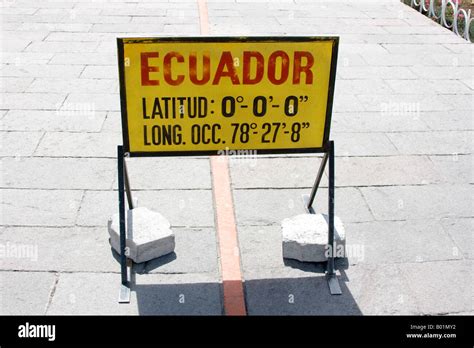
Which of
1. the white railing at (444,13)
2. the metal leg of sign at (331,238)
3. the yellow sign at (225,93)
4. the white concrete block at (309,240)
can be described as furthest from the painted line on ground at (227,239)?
the white railing at (444,13)

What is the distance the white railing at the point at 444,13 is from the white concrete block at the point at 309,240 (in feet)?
26.1

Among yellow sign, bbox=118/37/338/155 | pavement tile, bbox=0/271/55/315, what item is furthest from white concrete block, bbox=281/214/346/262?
pavement tile, bbox=0/271/55/315

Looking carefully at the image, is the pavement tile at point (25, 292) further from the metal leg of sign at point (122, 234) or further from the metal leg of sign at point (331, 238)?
the metal leg of sign at point (331, 238)

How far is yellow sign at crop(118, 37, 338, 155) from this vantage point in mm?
4398

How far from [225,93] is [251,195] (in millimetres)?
1734

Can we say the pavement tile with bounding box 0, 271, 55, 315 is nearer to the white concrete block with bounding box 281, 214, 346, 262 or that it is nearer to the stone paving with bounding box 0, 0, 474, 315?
the stone paving with bounding box 0, 0, 474, 315

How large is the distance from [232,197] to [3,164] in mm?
2530

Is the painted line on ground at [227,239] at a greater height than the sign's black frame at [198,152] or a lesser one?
lesser

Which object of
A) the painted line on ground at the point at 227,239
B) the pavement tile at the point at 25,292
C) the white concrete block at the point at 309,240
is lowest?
the painted line on ground at the point at 227,239

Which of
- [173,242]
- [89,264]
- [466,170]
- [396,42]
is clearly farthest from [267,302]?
[396,42]

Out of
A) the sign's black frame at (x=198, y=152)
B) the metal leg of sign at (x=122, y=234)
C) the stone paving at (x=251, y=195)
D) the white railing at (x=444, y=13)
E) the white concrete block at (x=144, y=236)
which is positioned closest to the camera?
the sign's black frame at (x=198, y=152)

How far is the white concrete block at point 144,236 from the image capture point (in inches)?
194

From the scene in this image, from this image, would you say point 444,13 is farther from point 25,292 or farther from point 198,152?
point 25,292

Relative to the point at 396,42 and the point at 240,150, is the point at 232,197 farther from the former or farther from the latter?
the point at 396,42
